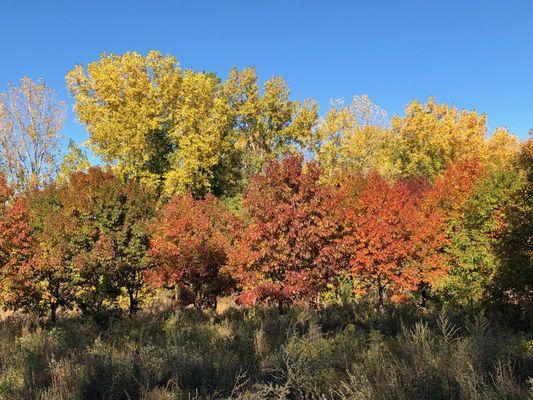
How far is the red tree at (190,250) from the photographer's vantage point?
19.4 meters

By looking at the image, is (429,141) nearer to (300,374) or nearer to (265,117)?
(265,117)

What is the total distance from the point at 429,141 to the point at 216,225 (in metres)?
32.6

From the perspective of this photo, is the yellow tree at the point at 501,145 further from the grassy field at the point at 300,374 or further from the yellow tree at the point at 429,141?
the grassy field at the point at 300,374

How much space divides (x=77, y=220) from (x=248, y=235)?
25.3 ft

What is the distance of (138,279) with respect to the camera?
63.1ft

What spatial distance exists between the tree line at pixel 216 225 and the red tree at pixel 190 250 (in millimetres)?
75

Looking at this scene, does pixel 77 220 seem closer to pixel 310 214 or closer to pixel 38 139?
pixel 310 214

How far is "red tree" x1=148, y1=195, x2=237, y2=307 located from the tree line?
0.07 metres

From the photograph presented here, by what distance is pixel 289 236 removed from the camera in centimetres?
1570

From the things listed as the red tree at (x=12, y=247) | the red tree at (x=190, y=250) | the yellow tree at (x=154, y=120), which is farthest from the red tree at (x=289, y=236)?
the yellow tree at (x=154, y=120)

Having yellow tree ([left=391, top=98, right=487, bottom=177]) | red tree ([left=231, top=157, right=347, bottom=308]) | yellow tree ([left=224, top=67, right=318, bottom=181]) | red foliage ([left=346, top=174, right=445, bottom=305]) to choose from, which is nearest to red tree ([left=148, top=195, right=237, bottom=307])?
red tree ([left=231, top=157, right=347, bottom=308])

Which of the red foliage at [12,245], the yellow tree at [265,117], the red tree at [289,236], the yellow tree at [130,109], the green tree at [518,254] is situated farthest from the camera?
the yellow tree at [265,117]

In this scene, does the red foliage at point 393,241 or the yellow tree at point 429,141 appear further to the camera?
the yellow tree at point 429,141

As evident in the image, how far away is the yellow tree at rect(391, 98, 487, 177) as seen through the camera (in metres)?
45.8
